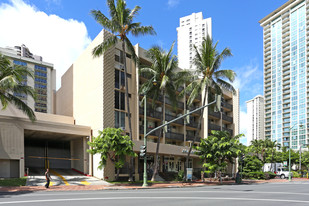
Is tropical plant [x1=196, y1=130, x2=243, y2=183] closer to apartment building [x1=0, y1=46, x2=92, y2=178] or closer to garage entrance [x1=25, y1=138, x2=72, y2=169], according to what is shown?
apartment building [x1=0, y1=46, x2=92, y2=178]

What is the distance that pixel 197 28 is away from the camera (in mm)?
153000

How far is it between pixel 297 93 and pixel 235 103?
73.9 metres

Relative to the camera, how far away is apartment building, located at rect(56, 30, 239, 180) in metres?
29.0

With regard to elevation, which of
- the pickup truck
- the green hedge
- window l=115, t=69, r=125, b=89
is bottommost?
the pickup truck

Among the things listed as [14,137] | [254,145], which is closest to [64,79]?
[14,137]

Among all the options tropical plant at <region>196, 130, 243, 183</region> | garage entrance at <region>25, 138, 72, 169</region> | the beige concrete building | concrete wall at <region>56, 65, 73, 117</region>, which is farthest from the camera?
concrete wall at <region>56, 65, 73, 117</region>

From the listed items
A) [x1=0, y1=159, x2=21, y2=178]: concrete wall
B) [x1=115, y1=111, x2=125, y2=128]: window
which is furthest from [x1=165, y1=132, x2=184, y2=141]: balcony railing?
[x1=0, y1=159, x2=21, y2=178]: concrete wall

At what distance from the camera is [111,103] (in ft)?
96.1

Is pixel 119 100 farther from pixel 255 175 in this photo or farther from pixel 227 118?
pixel 227 118

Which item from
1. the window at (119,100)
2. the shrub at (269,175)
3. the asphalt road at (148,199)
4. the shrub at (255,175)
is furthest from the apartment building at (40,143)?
the shrub at (269,175)

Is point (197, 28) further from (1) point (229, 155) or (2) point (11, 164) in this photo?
(2) point (11, 164)

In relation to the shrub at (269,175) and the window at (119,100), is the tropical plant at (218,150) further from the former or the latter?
the shrub at (269,175)

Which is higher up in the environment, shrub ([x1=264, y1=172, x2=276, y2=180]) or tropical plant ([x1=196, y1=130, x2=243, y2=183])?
tropical plant ([x1=196, y1=130, x2=243, y2=183])

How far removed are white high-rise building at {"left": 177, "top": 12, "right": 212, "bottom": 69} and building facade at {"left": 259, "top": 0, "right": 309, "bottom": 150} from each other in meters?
31.5
